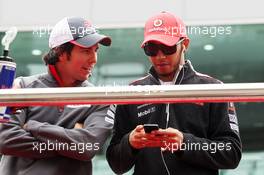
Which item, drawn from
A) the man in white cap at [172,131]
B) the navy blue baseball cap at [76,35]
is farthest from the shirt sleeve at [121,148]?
the navy blue baseball cap at [76,35]

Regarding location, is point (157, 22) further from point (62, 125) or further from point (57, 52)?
point (62, 125)

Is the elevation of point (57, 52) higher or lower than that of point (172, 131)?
higher

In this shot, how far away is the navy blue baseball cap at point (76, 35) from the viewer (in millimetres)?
1802

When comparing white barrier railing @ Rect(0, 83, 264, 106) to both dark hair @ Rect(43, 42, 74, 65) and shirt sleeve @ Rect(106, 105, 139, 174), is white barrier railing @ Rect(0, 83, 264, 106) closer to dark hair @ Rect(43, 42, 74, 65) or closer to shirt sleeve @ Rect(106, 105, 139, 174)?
shirt sleeve @ Rect(106, 105, 139, 174)

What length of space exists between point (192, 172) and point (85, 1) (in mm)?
2521

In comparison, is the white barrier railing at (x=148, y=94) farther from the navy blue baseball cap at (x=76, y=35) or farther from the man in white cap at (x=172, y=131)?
the navy blue baseball cap at (x=76, y=35)

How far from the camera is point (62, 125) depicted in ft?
5.68

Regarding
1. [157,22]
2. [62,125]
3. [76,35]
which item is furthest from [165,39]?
[62,125]

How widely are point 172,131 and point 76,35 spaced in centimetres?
43

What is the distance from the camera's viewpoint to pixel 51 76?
5.98 feet

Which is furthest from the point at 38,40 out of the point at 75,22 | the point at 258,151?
the point at 75,22

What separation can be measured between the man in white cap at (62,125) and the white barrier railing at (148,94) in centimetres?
29

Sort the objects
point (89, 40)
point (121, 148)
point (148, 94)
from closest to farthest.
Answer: point (148, 94) → point (121, 148) → point (89, 40)

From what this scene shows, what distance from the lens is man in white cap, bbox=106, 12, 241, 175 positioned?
1.63 m
